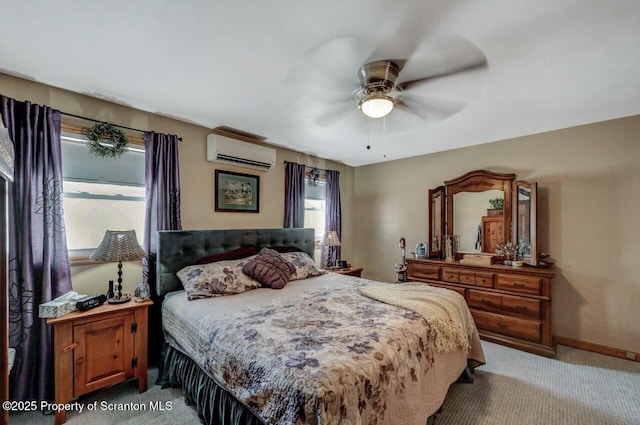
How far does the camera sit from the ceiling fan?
5.67 ft

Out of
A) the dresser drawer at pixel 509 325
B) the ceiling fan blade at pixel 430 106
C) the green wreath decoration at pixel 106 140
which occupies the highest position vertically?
the ceiling fan blade at pixel 430 106

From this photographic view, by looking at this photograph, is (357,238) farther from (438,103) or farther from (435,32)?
(435,32)

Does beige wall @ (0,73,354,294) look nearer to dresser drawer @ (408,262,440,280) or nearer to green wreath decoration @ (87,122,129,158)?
green wreath decoration @ (87,122,129,158)

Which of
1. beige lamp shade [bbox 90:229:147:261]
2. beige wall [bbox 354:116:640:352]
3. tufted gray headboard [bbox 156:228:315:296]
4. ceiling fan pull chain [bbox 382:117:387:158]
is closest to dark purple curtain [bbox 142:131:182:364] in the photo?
tufted gray headboard [bbox 156:228:315:296]

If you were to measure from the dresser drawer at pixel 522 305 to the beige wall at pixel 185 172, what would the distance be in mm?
3029

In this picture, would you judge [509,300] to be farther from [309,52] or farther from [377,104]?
[309,52]

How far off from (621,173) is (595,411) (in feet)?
7.88

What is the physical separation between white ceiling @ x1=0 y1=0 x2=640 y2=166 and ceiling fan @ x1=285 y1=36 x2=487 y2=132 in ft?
0.05

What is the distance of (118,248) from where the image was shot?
2.23 meters

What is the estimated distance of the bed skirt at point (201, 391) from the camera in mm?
1562

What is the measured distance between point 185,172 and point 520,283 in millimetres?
4010

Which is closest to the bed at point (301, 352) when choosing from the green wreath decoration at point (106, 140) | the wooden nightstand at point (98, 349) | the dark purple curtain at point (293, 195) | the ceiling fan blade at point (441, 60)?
the wooden nightstand at point (98, 349)

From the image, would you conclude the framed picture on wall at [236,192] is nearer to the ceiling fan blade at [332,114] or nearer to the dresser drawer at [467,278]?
the ceiling fan blade at [332,114]

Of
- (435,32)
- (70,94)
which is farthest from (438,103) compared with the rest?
(70,94)
